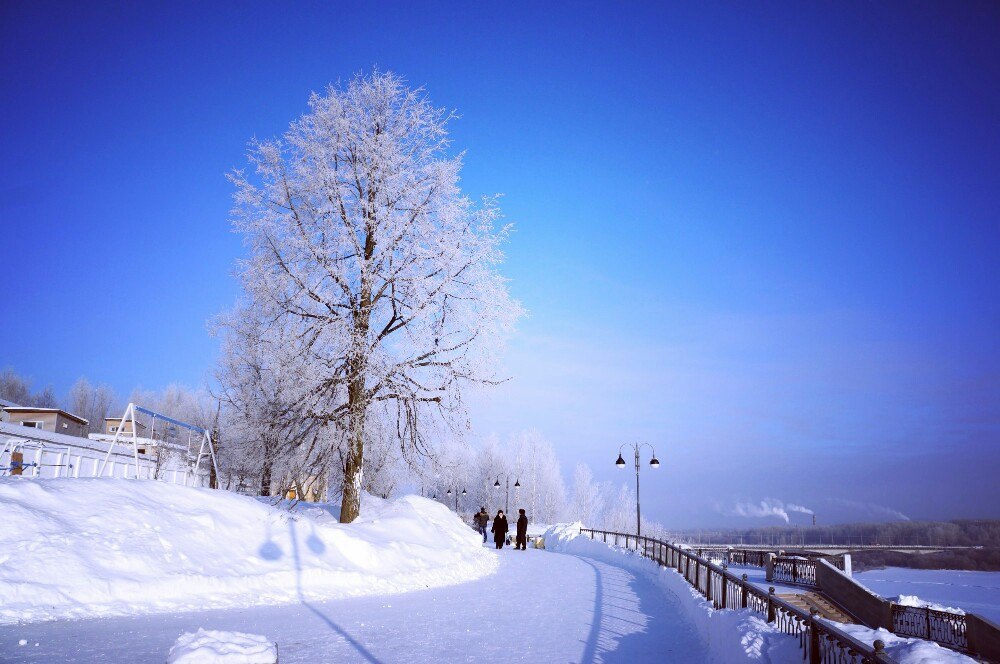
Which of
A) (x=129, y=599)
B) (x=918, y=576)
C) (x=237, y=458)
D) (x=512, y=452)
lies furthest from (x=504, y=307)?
(x=512, y=452)

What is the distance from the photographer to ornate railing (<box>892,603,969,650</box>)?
20.7 metres

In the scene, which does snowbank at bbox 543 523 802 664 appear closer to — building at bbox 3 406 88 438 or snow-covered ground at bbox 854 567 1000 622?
snow-covered ground at bbox 854 567 1000 622

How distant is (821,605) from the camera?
25906 mm

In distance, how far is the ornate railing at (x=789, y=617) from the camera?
15.6 ft

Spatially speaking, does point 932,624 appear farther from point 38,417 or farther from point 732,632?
point 38,417

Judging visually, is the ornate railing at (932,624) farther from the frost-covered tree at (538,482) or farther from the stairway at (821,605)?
the frost-covered tree at (538,482)

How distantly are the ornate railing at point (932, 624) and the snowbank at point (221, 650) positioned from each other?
76.0 ft

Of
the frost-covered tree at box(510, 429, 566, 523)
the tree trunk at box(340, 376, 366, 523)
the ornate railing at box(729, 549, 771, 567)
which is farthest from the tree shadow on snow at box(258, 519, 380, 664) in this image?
the frost-covered tree at box(510, 429, 566, 523)

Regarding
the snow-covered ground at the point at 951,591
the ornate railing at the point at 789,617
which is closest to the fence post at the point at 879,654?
the ornate railing at the point at 789,617

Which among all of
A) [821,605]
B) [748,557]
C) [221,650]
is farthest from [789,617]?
[748,557]

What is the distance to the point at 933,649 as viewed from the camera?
521 cm

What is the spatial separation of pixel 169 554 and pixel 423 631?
4509 mm

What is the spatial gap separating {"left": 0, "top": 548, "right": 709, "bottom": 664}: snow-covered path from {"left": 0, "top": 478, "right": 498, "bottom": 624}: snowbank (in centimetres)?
57

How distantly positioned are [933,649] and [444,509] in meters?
18.5
